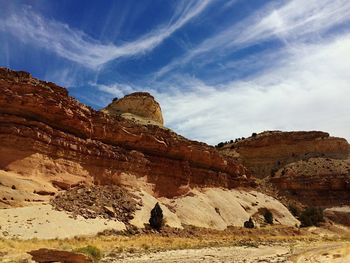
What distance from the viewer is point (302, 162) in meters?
91.9

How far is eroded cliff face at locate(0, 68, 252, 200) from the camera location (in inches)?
1316

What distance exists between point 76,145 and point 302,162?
65932mm

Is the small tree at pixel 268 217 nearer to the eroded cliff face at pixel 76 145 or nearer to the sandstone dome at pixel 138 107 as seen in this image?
the eroded cliff face at pixel 76 145

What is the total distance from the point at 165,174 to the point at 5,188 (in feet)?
75.5

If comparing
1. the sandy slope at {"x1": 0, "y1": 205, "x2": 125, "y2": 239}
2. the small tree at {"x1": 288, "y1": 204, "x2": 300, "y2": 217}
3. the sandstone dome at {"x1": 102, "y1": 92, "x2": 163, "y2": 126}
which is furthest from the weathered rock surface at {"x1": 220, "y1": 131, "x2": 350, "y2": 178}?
the sandy slope at {"x1": 0, "y1": 205, "x2": 125, "y2": 239}

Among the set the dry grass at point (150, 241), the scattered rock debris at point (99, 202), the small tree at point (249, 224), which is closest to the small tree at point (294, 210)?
the dry grass at point (150, 241)

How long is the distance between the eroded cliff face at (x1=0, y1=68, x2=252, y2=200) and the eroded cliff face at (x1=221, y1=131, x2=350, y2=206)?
36.3 m

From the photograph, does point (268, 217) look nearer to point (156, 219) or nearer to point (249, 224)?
point (249, 224)

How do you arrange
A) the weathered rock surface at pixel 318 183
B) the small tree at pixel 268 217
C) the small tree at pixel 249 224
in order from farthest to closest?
1. the weathered rock surface at pixel 318 183
2. the small tree at pixel 268 217
3. the small tree at pixel 249 224

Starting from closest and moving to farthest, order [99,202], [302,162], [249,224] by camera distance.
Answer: [99,202]
[249,224]
[302,162]

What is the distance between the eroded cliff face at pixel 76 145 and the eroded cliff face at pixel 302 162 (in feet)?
119

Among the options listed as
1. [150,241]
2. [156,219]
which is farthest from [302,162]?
[150,241]

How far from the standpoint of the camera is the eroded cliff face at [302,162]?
82375 mm

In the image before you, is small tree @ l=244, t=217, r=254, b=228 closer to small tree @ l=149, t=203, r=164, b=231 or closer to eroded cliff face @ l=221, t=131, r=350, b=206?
small tree @ l=149, t=203, r=164, b=231
